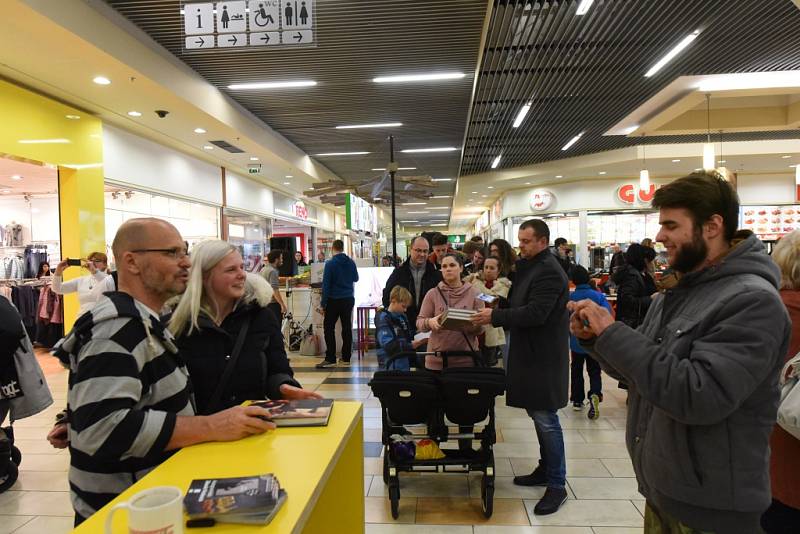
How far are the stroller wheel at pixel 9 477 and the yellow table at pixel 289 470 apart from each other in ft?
10.4

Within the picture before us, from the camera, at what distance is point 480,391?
303 centimetres

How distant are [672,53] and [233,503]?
7.72m

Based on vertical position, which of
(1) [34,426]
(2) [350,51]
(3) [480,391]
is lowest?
(1) [34,426]

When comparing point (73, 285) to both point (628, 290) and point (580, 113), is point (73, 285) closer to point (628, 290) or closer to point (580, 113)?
point (628, 290)

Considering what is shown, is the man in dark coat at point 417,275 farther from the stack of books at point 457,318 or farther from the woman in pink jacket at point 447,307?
the stack of books at point 457,318

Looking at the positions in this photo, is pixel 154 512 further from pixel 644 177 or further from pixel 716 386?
pixel 644 177

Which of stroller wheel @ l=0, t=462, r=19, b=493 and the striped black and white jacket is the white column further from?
the striped black and white jacket

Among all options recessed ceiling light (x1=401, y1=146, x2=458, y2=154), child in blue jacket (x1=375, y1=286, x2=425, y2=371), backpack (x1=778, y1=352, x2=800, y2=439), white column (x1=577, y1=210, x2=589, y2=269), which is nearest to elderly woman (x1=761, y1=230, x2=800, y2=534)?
backpack (x1=778, y1=352, x2=800, y2=439)

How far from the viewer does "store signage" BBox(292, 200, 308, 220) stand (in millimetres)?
17484

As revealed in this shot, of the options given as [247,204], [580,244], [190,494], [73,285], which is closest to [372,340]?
[73,285]

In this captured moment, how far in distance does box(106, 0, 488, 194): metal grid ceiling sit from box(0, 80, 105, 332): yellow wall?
191 centimetres

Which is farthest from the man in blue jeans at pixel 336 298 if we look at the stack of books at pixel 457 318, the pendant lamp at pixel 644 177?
the pendant lamp at pixel 644 177

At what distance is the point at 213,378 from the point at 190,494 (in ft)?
2.81

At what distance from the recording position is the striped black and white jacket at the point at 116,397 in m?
1.35
